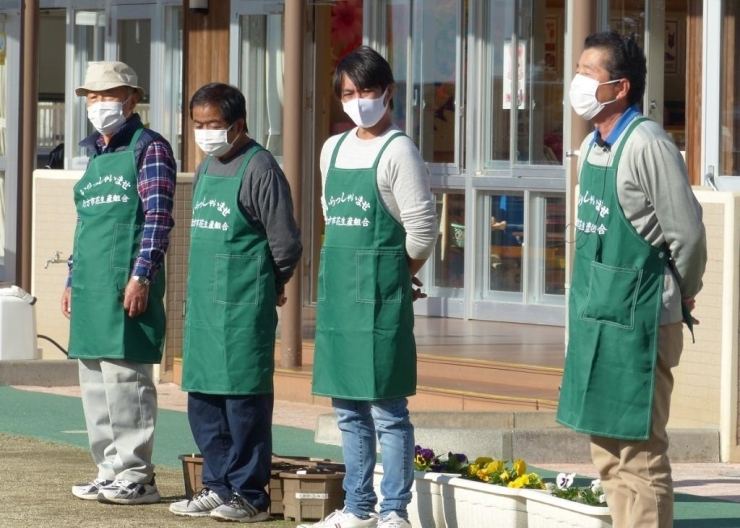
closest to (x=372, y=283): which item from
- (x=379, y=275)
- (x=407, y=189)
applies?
(x=379, y=275)

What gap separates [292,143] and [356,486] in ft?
15.7

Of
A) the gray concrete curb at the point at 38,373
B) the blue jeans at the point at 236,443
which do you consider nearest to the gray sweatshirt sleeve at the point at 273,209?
the blue jeans at the point at 236,443

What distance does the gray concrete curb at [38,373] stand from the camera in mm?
11414

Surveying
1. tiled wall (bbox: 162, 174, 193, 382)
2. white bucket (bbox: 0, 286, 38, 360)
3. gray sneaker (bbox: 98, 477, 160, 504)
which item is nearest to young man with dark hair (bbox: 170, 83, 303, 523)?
gray sneaker (bbox: 98, 477, 160, 504)

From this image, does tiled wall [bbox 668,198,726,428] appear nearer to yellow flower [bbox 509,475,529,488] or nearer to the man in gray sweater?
yellow flower [bbox 509,475,529,488]

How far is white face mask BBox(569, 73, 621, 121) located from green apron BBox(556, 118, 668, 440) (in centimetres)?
14

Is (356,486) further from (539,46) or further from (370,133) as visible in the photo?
(539,46)

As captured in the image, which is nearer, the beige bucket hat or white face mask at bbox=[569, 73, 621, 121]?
white face mask at bbox=[569, 73, 621, 121]

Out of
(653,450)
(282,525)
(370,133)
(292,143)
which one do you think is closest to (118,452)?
(282,525)

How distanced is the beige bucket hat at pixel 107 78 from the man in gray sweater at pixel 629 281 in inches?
92.6

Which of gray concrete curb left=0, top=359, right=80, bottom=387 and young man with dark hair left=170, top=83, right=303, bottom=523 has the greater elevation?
young man with dark hair left=170, top=83, right=303, bottom=523

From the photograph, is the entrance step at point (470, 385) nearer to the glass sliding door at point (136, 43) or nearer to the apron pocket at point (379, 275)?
the apron pocket at point (379, 275)

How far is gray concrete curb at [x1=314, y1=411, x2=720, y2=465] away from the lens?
304 inches

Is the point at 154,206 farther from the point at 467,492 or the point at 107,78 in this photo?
the point at 467,492
